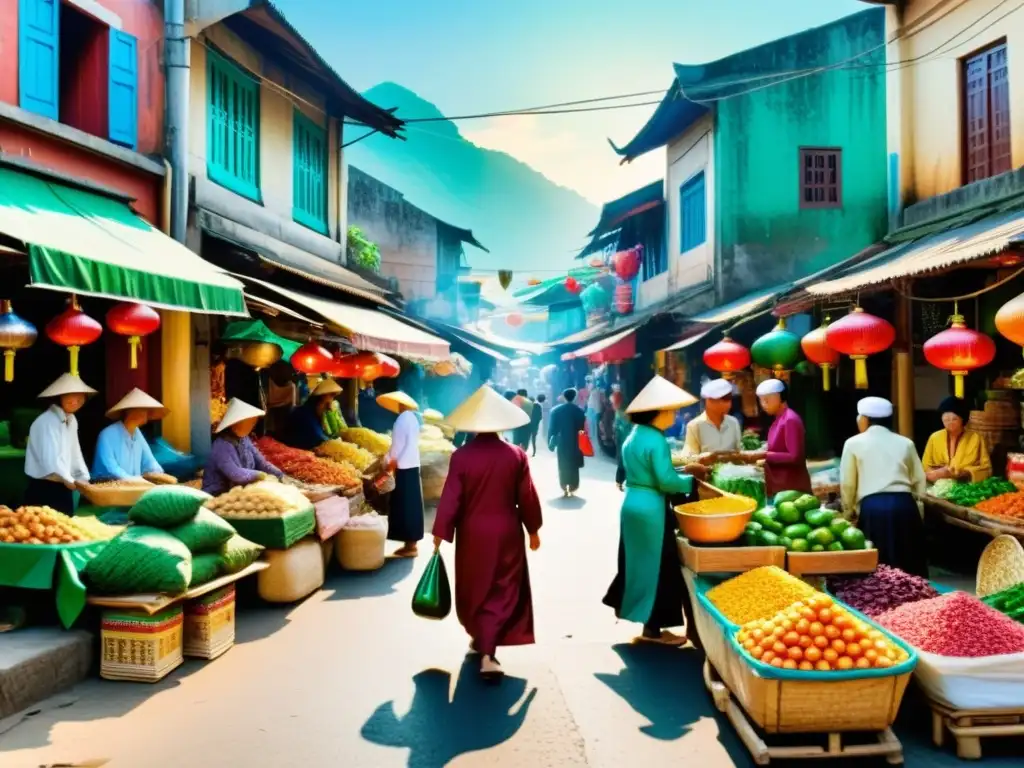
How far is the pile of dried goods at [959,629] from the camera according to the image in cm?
426

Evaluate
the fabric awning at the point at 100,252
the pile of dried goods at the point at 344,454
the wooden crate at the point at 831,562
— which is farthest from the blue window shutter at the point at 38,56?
the wooden crate at the point at 831,562

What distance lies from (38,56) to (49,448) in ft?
13.4

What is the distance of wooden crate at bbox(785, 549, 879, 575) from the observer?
5.33m

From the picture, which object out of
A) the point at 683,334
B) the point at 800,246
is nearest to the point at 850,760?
the point at 683,334

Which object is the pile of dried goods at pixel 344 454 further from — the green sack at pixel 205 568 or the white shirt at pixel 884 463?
the white shirt at pixel 884 463

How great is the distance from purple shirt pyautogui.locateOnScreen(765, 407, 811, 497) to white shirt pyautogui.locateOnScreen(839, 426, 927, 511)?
A: 3.54 feet

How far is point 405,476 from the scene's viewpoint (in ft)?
31.3

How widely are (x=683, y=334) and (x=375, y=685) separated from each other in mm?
13174

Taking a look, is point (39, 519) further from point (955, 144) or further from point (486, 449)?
point (955, 144)

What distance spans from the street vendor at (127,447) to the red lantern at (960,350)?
23.3 feet

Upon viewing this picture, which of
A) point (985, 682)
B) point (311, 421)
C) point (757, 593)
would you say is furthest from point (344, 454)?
point (985, 682)

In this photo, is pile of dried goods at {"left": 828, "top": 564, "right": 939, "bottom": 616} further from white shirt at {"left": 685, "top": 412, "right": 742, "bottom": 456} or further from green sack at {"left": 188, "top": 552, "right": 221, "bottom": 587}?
green sack at {"left": 188, "top": 552, "right": 221, "bottom": 587}

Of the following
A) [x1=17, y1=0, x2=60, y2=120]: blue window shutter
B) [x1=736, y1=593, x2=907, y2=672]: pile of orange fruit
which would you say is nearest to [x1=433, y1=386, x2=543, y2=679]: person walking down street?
[x1=736, y1=593, x2=907, y2=672]: pile of orange fruit

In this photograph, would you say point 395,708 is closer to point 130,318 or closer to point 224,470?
point 224,470
